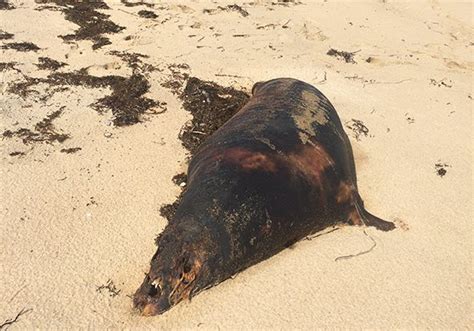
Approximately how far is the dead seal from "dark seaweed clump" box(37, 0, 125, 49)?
347 centimetres

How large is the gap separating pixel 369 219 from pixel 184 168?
1671 mm

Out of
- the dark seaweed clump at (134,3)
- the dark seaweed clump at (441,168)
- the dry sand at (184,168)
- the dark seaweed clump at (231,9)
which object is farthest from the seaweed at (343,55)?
the dark seaweed clump at (134,3)

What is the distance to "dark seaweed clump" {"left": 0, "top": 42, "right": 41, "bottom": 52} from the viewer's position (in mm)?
6313

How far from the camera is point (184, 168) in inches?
177

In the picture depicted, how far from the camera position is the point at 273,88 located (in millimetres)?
4859

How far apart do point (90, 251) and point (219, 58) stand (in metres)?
3.88

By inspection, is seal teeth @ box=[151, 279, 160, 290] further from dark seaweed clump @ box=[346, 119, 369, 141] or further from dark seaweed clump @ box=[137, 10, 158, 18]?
dark seaweed clump @ box=[137, 10, 158, 18]

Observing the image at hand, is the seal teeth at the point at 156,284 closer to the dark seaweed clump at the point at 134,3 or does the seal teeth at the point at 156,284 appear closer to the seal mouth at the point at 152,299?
the seal mouth at the point at 152,299

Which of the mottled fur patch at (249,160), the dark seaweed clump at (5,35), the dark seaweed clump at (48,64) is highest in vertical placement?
the mottled fur patch at (249,160)

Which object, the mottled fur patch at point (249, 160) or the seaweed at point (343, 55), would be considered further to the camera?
the seaweed at point (343, 55)

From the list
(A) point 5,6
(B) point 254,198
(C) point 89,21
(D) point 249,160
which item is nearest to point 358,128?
(D) point 249,160

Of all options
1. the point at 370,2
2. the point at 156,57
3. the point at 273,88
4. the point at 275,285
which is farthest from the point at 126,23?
the point at 275,285

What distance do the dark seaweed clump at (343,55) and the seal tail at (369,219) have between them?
3504 mm

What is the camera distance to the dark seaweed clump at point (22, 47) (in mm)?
6313
